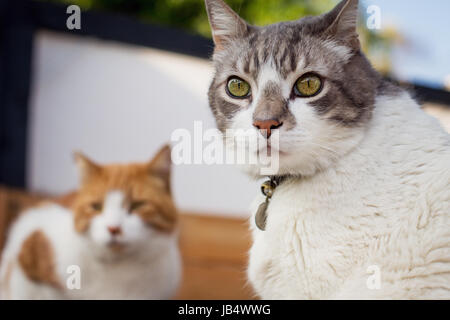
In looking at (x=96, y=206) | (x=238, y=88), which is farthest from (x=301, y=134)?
(x=96, y=206)

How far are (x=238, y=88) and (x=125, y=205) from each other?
701 millimetres

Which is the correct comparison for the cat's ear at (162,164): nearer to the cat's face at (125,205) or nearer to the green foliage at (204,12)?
the cat's face at (125,205)

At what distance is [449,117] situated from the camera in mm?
4012

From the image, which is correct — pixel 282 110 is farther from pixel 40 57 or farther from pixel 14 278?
pixel 40 57

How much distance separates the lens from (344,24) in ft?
3.56

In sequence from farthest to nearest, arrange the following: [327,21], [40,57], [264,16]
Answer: [264,16] → [40,57] → [327,21]

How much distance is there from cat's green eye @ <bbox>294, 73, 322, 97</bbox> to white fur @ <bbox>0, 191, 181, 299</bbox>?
830 mm

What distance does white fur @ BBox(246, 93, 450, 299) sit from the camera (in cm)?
97

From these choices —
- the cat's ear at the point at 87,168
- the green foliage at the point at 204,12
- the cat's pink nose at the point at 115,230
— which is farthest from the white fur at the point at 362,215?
the green foliage at the point at 204,12

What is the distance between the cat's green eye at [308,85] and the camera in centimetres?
105

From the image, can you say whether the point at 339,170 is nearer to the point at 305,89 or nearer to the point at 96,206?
the point at 305,89

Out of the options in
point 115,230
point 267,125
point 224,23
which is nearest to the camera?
point 267,125

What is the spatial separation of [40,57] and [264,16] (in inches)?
68.8
